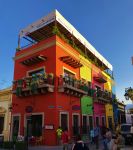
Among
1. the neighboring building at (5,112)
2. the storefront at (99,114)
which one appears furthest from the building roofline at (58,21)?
the storefront at (99,114)

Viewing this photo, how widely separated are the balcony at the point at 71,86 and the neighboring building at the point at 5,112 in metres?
7.07

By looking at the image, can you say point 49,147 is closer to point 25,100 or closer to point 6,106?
point 25,100

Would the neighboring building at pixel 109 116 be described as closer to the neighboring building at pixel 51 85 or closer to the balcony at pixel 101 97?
the balcony at pixel 101 97

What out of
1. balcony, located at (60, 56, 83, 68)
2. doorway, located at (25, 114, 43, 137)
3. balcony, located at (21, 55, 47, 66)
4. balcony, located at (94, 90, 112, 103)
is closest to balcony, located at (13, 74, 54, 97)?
balcony, located at (21, 55, 47, 66)

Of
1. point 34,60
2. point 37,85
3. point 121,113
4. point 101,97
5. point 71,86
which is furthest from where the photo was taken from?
point 121,113

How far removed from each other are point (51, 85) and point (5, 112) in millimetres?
8168

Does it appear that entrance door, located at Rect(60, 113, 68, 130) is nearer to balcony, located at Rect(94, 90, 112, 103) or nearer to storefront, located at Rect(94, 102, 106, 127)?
storefront, located at Rect(94, 102, 106, 127)

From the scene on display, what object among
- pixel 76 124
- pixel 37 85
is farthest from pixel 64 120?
pixel 37 85

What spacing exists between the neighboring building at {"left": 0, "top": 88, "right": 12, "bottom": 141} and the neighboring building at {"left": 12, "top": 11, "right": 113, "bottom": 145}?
138cm

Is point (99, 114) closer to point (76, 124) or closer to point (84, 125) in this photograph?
point (84, 125)

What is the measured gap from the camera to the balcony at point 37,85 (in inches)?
691

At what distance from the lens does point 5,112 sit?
74.9 ft

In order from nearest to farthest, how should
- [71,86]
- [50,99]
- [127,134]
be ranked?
[50,99], [127,134], [71,86]

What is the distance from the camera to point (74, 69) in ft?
72.4
